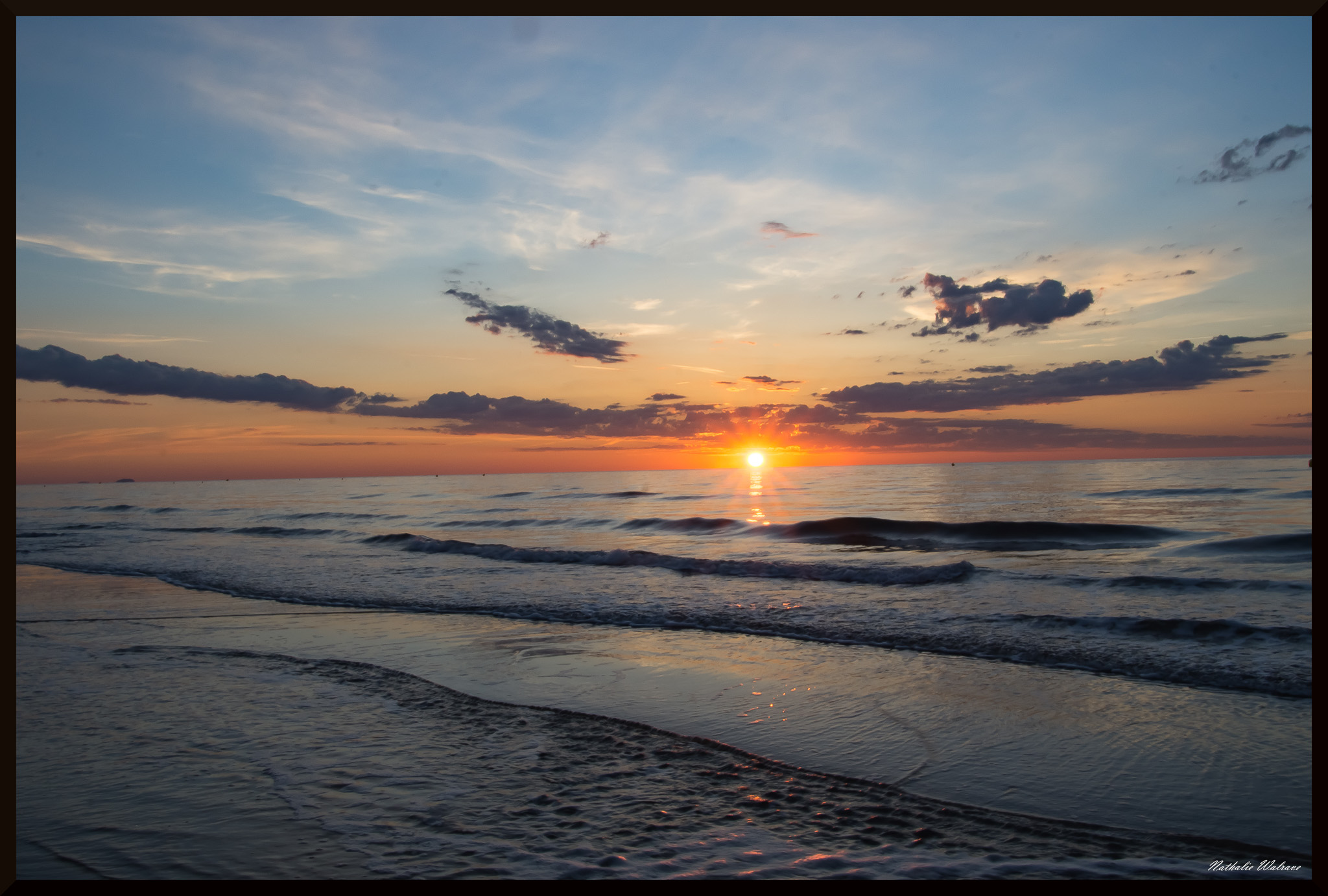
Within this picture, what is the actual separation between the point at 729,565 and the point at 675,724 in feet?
44.5

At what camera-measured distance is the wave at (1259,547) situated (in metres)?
20.3

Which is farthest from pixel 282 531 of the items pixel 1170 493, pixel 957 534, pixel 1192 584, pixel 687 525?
pixel 1170 493

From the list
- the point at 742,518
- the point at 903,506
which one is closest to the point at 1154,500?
the point at 903,506

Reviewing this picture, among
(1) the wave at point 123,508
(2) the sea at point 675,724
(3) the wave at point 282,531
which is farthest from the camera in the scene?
(1) the wave at point 123,508

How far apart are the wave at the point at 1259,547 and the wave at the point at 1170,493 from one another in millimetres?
23473

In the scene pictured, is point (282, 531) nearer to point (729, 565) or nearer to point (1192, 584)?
point (729, 565)

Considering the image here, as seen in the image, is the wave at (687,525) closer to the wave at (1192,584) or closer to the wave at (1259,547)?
the wave at (1259,547)

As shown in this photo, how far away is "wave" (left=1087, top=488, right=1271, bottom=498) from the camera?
144 feet

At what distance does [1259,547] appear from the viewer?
2147cm

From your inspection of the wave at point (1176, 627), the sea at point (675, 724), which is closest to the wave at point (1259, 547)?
the sea at point (675, 724)
